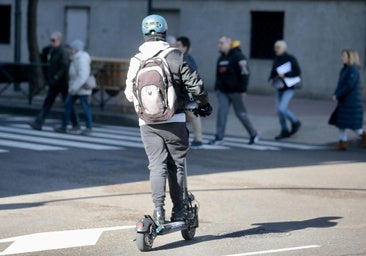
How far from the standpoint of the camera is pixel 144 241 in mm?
8133

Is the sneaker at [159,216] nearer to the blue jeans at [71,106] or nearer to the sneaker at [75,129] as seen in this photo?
the blue jeans at [71,106]

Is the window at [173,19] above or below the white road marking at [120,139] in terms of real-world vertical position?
above

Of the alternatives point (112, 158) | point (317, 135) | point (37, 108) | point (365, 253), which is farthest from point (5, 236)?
point (37, 108)

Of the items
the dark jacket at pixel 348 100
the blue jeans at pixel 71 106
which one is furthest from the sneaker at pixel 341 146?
the blue jeans at pixel 71 106

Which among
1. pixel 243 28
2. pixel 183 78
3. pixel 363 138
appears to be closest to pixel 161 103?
pixel 183 78

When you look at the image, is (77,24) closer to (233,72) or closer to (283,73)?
(283,73)

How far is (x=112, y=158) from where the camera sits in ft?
49.1

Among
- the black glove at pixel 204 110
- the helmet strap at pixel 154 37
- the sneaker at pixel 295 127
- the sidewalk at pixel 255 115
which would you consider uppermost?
the helmet strap at pixel 154 37

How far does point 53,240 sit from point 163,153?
3.98ft

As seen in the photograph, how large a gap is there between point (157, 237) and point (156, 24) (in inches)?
73.4

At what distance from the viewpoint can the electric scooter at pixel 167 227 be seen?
26.6 feet

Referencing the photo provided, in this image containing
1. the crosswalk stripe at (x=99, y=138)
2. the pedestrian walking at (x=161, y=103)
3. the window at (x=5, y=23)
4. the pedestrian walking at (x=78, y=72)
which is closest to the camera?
the pedestrian walking at (x=161, y=103)

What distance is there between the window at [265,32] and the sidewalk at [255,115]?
261 cm

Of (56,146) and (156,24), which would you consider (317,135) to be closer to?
(56,146)
